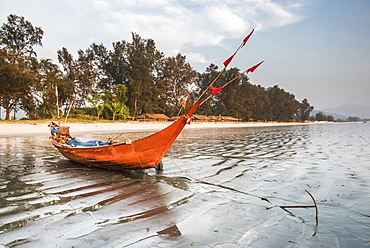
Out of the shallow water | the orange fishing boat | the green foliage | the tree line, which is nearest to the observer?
the shallow water

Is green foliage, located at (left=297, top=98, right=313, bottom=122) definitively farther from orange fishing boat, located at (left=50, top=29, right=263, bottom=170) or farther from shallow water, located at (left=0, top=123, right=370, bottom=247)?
orange fishing boat, located at (left=50, top=29, right=263, bottom=170)

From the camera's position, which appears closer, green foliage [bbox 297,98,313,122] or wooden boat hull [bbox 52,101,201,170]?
wooden boat hull [bbox 52,101,201,170]

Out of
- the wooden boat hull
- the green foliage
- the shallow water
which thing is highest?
the green foliage

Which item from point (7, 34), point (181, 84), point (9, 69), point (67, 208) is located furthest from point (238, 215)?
point (181, 84)

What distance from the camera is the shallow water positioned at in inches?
112

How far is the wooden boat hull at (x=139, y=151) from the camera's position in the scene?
5500 mm

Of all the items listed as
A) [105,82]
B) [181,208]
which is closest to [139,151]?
[181,208]

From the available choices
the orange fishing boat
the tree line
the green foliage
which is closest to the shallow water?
the orange fishing boat

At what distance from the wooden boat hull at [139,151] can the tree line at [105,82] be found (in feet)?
46.6

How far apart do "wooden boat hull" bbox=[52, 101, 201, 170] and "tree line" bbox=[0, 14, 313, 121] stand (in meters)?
14.2

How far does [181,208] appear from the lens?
3.88m

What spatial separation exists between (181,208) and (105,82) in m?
48.8

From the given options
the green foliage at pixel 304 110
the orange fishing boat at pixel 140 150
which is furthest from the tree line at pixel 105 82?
the green foliage at pixel 304 110

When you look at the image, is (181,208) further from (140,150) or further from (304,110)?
(304,110)
